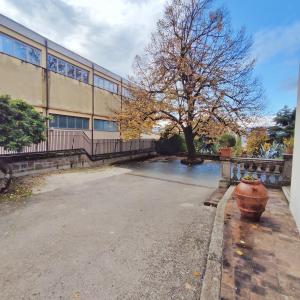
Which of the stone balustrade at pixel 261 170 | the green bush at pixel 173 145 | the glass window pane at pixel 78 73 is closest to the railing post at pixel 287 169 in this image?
the stone balustrade at pixel 261 170

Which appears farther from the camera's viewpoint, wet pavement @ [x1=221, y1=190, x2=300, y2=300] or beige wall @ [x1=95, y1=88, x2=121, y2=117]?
beige wall @ [x1=95, y1=88, x2=121, y2=117]

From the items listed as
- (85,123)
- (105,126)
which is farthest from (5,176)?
(105,126)

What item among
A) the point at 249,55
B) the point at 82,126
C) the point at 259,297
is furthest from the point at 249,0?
the point at 82,126

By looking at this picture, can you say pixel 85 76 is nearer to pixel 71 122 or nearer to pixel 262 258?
pixel 71 122

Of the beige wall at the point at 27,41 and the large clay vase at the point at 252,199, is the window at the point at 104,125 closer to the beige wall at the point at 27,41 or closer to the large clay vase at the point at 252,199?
the beige wall at the point at 27,41

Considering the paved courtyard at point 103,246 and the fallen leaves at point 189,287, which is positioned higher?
the fallen leaves at point 189,287

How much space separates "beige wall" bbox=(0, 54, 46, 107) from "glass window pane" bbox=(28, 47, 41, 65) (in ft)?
1.24

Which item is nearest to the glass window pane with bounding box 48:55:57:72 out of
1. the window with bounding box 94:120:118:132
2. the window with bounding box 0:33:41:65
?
the window with bounding box 0:33:41:65

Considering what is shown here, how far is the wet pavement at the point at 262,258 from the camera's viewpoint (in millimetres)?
2533

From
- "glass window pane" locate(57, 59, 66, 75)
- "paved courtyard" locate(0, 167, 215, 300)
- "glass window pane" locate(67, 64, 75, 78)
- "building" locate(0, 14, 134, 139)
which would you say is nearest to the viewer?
"paved courtyard" locate(0, 167, 215, 300)

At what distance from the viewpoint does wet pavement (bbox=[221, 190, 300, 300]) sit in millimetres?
2533

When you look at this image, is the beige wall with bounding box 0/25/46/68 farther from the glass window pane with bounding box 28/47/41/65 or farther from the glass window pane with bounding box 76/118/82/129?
the glass window pane with bounding box 76/118/82/129

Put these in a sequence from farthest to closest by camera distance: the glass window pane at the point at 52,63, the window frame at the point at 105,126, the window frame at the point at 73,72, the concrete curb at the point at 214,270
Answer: the window frame at the point at 105,126 < the window frame at the point at 73,72 < the glass window pane at the point at 52,63 < the concrete curb at the point at 214,270

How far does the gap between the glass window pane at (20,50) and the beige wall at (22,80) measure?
1.18ft
